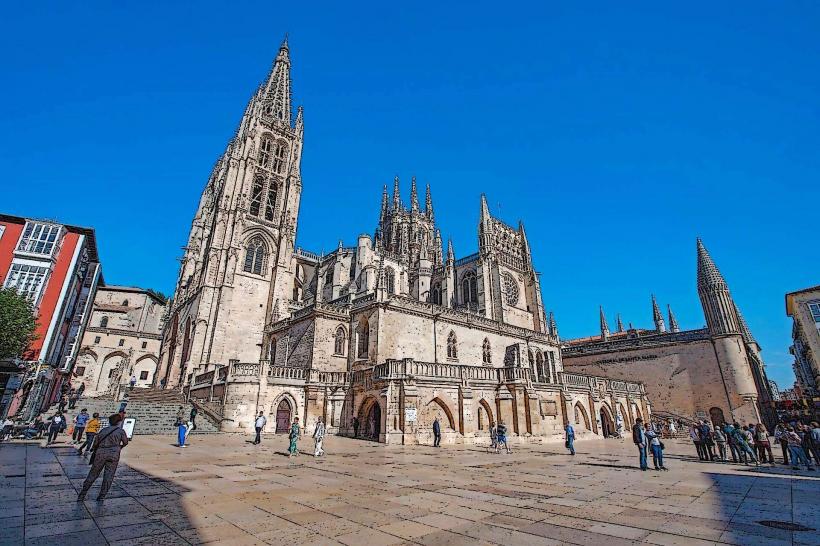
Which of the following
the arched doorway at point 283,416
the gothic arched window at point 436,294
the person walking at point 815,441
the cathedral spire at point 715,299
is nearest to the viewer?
the person walking at point 815,441

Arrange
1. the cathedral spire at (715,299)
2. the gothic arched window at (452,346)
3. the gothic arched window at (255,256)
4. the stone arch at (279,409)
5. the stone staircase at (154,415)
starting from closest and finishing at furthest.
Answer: the stone staircase at (154,415) → the stone arch at (279,409) → the gothic arched window at (452,346) → the cathedral spire at (715,299) → the gothic arched window at (255,256)

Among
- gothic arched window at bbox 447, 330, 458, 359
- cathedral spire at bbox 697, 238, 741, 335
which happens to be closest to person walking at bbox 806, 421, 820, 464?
gothic arched window at bbox 447, 330, 458, 359

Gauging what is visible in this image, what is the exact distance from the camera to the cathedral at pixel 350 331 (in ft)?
69.9

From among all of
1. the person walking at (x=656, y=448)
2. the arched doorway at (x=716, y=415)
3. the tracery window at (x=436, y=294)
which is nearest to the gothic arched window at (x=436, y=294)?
the tracery window at (x=436, y=294)

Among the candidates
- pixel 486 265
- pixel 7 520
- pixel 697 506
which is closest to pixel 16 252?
pixel 7 520

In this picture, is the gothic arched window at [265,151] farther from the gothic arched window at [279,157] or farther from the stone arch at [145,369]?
the stone arch at [145,369]

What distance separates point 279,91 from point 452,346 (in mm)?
40012

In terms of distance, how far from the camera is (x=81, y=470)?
964 centimetres

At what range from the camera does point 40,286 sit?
23422 mm

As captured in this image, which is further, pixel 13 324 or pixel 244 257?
pixel 244 257

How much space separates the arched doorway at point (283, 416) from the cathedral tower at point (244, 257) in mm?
10314

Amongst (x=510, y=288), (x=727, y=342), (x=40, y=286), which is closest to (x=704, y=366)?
(x=727, y=342)

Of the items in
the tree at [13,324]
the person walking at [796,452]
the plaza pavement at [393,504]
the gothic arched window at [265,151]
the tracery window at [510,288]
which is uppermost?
the gothic arched window at [265,151]

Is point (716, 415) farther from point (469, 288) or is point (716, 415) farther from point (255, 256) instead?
point (255, 256)
